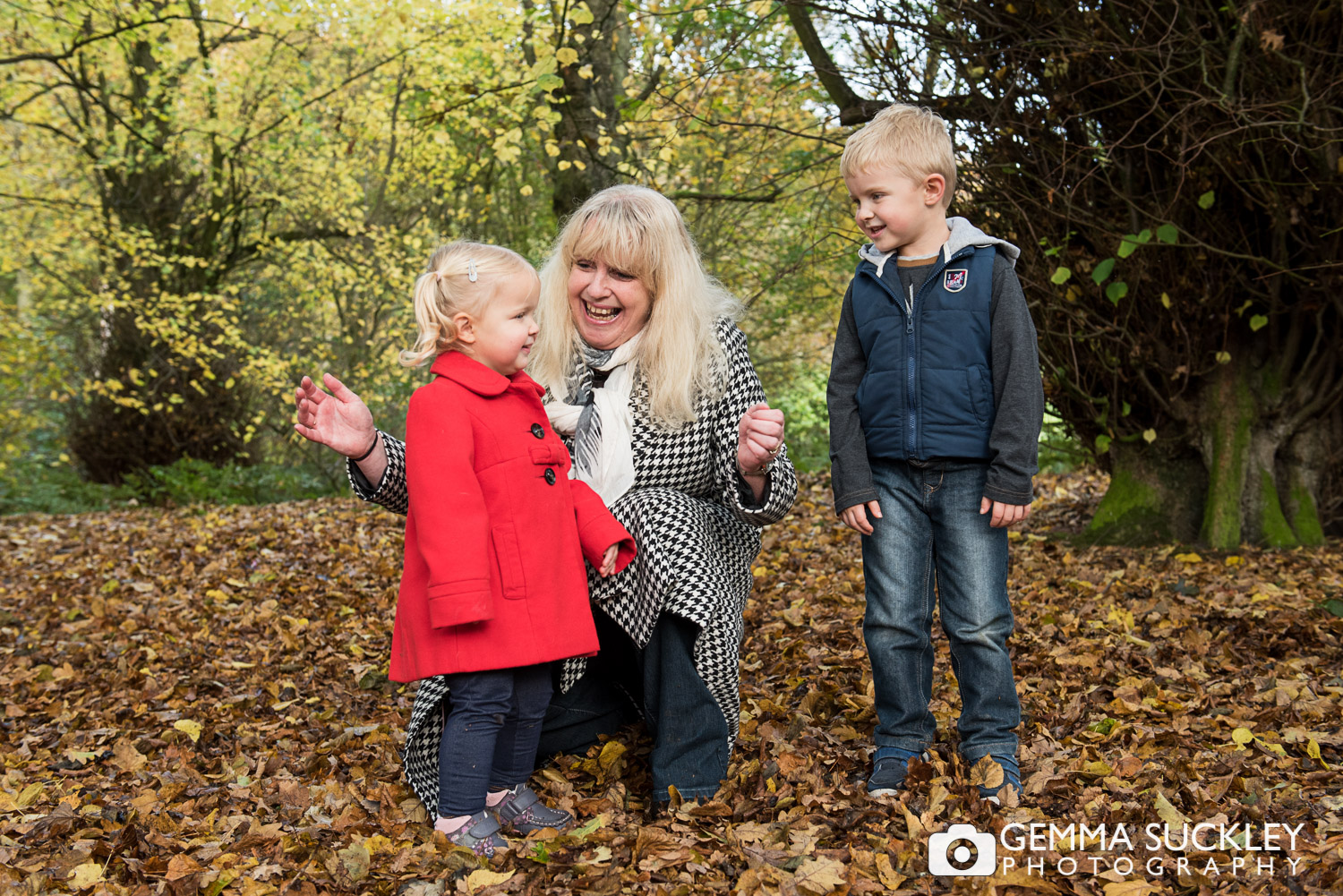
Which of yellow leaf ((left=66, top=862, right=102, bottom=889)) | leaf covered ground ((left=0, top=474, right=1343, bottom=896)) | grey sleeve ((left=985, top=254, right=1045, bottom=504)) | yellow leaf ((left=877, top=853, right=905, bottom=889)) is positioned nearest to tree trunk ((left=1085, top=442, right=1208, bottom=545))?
leaf covered ground ((left=0, top=474, right=1343, bottom=896))

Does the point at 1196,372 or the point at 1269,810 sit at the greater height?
the point at 1196,372

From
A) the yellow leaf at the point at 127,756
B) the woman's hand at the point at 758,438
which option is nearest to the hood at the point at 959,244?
the woman's hand at the point at 758,438

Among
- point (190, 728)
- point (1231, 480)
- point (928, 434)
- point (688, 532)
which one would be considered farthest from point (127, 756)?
point (1231, 480)

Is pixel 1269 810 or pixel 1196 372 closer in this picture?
pixel 1269 810

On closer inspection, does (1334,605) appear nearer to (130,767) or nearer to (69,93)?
(130,767)

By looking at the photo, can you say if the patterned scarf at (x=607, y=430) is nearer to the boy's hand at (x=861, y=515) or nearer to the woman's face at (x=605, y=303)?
the woman's face at (x=605, y=303)

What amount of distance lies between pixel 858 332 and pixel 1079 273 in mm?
2881

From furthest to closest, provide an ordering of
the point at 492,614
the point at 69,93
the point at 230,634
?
the point at 69,93, the point at 230,634, the point at 492,614

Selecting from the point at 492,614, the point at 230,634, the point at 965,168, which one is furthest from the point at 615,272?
the point at 230,634

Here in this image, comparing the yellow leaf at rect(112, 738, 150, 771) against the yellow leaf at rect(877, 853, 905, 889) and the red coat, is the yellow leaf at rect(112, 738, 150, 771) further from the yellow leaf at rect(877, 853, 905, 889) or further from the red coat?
the yellow leaf at rect(877, 853, 905, 889)

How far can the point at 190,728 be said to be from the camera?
12.0 ft

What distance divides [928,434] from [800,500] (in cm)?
563

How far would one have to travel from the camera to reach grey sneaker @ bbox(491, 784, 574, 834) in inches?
103

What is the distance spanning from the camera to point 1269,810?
246 cm
